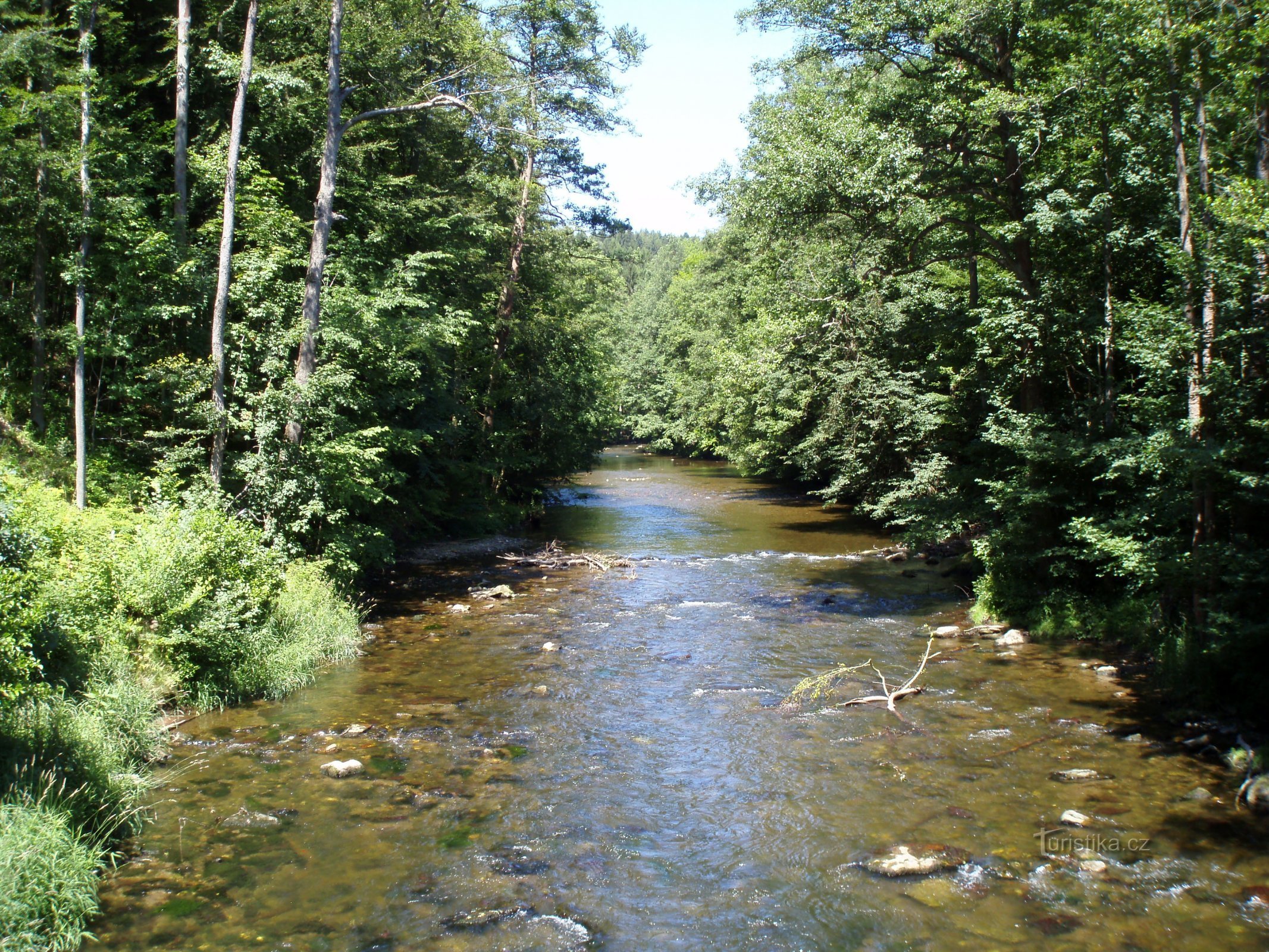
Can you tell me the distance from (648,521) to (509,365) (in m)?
7.44

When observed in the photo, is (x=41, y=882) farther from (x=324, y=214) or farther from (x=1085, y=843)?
(x=324, y=214)

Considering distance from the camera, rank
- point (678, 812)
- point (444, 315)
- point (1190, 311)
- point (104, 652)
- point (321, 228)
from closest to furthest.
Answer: point (678, 812), point (104, 652), point (1190, 311), point (321, 228), point (444, 315)

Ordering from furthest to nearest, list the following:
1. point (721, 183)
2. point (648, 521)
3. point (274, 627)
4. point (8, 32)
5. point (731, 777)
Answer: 1. point (721, 183)
2. point (648, 521)
3. point (8, 32)
4. point (274, 627)
5. point (731, 777)

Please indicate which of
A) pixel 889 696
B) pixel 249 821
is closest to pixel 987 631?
pixel 889 696

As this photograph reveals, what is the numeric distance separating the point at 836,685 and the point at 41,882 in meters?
9.22

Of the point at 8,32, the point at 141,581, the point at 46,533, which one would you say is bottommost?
the point at 141,581

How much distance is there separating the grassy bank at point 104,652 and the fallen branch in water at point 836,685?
6.95 meters

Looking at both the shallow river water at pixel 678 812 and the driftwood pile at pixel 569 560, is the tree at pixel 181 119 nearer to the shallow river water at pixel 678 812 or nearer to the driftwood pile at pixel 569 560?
the shallow river water at pixel 678 812

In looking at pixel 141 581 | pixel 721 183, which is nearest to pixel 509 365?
pixel 721 183

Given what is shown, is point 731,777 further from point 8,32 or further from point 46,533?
point 8,32

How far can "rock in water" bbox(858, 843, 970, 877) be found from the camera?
6.83 metres

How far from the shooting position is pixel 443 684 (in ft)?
38.5

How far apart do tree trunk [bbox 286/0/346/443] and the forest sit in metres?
0.07

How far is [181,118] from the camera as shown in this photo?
1526 centimetres
